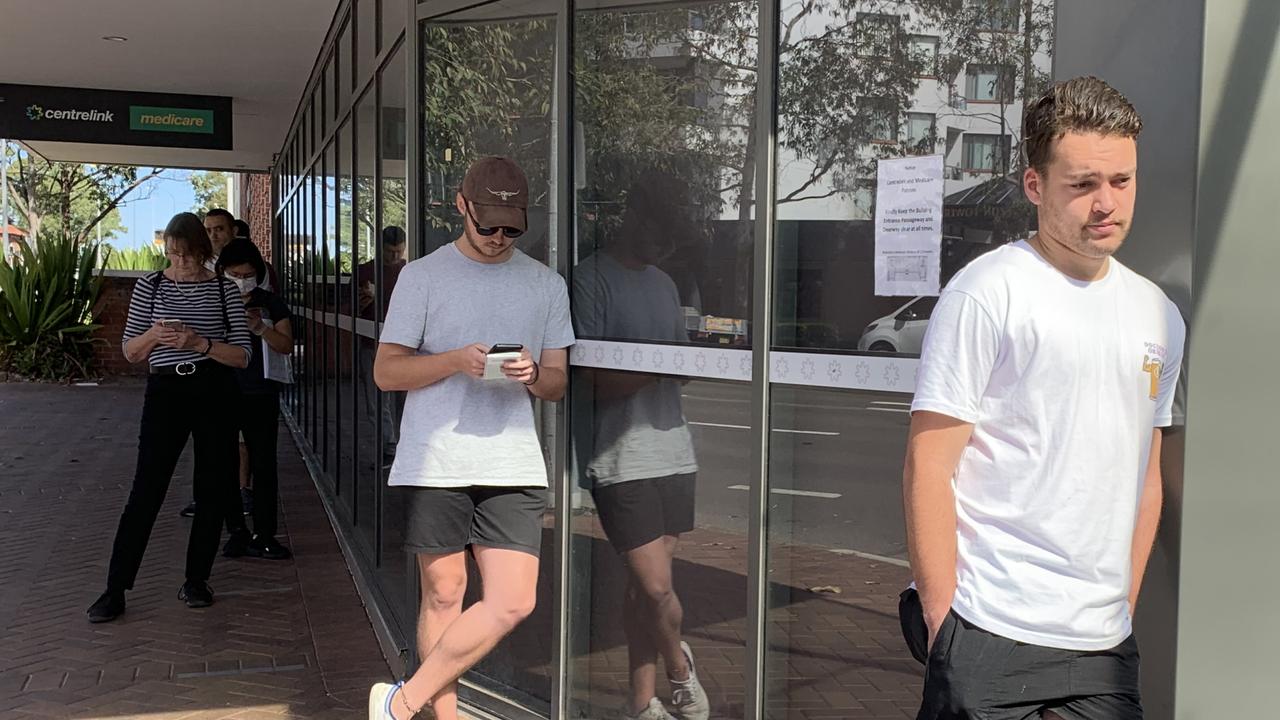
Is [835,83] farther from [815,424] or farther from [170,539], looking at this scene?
[170,539]

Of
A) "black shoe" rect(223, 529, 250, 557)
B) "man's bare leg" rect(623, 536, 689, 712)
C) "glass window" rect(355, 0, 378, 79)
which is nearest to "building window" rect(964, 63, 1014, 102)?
"man's bare leg" rect(623, 536, 689, 712)

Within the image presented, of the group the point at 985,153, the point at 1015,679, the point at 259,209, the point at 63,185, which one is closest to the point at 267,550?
the point at 985,153

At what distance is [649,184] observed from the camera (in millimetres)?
4074

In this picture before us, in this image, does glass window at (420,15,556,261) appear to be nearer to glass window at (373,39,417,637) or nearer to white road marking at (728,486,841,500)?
glass window at (373,39,417,637)

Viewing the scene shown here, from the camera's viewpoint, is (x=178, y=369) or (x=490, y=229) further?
(x=178, y=369)

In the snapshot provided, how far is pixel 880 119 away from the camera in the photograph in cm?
323

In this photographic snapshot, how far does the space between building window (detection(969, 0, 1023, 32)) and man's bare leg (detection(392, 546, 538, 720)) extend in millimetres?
2075

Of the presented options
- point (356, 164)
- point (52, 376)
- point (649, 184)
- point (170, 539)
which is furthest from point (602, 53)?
point (52, 376)

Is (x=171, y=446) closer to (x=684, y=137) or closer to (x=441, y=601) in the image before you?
(x=441, y=601)

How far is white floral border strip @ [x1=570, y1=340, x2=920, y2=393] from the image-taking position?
3150 millimetres

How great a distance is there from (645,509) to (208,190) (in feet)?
222

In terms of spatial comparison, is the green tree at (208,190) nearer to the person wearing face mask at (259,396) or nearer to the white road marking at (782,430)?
the person wearing face mask at (259,396)

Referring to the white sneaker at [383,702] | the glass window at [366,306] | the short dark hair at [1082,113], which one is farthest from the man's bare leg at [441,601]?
the glass window at [366,306]

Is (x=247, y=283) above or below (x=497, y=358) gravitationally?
above
